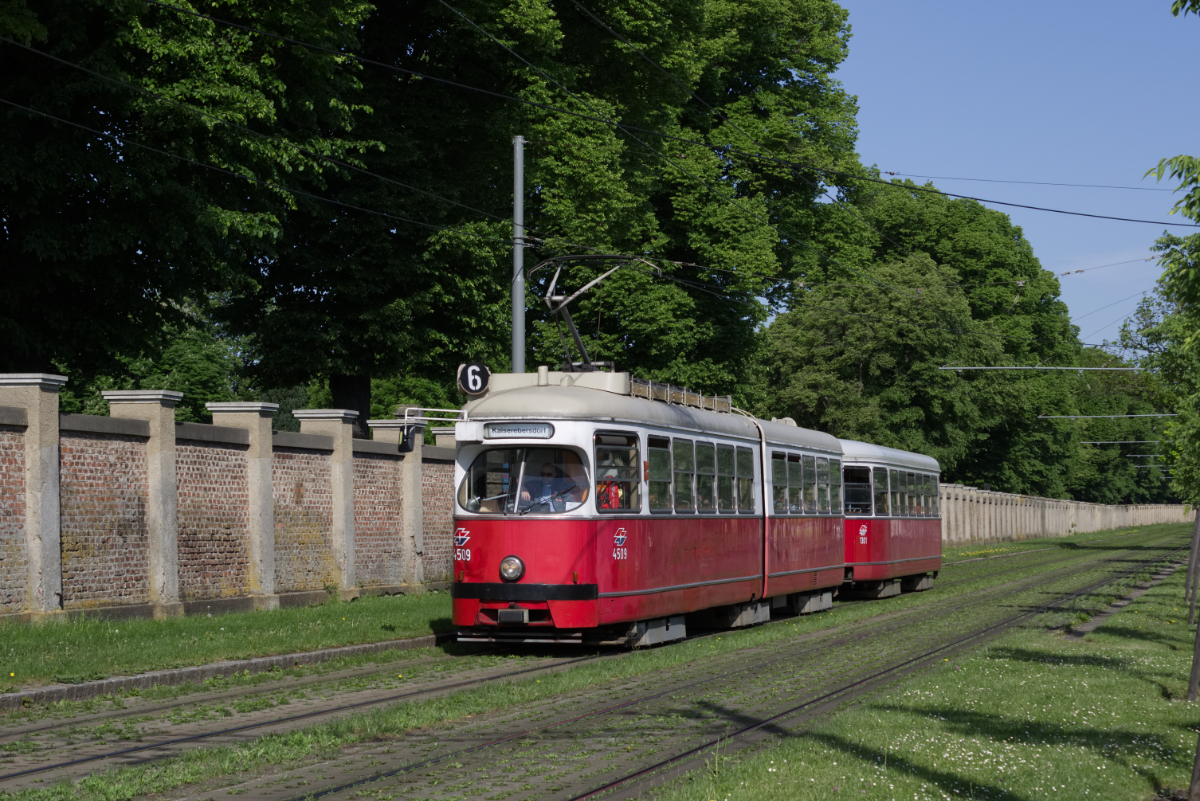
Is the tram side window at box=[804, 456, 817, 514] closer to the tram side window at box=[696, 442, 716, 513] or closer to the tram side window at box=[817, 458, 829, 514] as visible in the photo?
the tram side window at box=[817, 458, 829, 514]

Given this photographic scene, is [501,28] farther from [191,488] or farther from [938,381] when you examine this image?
[938,381]

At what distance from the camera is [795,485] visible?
908 inches

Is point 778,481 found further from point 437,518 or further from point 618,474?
point 437,518

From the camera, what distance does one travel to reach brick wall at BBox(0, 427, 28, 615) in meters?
15.9

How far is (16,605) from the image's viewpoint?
16062 millimetres

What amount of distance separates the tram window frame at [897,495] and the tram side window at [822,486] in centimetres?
399

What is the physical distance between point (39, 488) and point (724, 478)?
29.9 ft

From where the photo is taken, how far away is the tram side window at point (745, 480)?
2023 cm

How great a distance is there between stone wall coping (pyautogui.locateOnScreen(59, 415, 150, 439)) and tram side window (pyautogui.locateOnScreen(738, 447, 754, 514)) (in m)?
8.48

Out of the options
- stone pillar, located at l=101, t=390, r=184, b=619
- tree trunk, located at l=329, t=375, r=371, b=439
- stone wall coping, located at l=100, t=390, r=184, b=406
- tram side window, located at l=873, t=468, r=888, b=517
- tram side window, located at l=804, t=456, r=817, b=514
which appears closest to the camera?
stone pillar, located at l=101, t=390, r=184, b=619

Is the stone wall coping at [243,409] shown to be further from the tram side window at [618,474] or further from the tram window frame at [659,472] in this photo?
the tram side window at [618,474]

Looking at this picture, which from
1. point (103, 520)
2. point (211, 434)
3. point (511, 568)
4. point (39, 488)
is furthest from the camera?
point (211, 434)

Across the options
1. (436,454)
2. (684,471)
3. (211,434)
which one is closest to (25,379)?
(211,434)

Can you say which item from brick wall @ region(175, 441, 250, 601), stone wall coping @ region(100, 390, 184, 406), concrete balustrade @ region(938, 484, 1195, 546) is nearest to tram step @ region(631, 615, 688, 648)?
brick wall @ region(175, 441, 250, 601)
